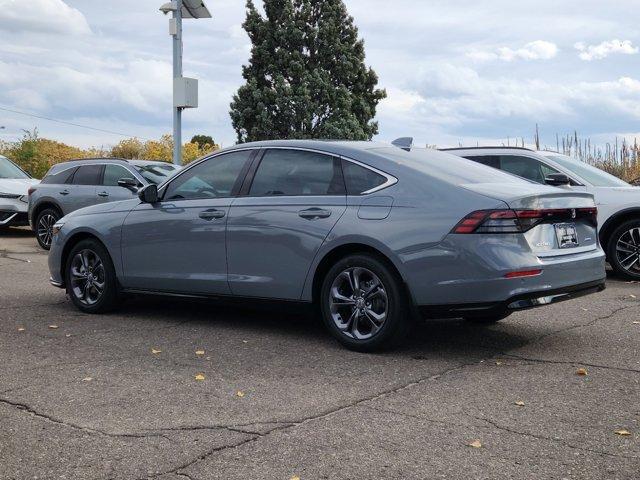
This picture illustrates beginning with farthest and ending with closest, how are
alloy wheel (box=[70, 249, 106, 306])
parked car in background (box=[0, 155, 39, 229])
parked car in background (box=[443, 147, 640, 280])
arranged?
parked car in background (box=[0, 155, 39, 229])
parked car in background (box=[443, 147, 640, 280])
alloy wheel (box=[70, 249, 106, 306])

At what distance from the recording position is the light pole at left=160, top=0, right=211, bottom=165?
19.3 m

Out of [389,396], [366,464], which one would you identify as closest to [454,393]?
[389,396]

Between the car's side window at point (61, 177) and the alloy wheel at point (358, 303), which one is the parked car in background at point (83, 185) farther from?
the alloy wheel at point (358, 303)

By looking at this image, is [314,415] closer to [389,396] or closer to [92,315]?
[389,396]

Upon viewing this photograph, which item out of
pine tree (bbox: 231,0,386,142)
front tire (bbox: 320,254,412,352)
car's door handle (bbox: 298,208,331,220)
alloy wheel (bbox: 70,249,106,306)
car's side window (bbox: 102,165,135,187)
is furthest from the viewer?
pine tree (bbox: 231,0,386,142)

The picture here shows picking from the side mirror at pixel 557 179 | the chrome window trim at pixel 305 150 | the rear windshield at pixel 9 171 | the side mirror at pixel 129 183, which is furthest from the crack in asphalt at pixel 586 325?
the rear windshield at pixel 9 171

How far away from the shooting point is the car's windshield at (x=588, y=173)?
444 inches

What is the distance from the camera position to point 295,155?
6.91m

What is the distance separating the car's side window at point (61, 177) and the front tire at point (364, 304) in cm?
1071

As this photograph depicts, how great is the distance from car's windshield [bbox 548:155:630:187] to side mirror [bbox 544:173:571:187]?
0.38 m

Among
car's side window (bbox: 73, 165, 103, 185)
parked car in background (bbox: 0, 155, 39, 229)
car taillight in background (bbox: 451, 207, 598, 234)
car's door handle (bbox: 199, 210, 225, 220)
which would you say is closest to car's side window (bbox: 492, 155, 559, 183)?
car's door handle (bbox: 199, 210, 225, 220)

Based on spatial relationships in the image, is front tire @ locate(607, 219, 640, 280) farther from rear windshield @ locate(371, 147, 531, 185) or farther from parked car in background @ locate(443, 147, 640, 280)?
rear windshield @ locate(371, 147, 531, 185)

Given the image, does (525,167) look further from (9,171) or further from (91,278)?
(9,171)

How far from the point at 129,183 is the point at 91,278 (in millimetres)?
6220
